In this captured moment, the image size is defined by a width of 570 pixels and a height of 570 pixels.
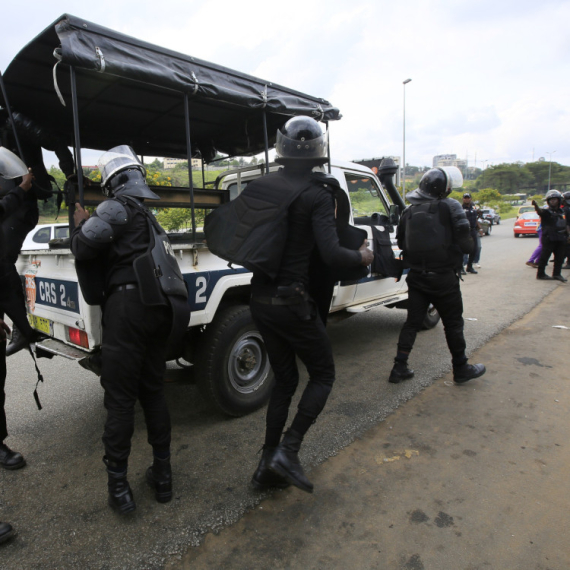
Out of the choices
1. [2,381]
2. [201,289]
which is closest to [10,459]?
[2,381]

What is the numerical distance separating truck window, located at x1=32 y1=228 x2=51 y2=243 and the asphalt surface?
4573 mm

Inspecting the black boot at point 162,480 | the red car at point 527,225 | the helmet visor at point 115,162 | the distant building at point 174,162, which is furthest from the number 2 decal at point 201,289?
the red car at point 527,225

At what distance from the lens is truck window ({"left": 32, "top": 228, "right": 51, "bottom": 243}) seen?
872cm

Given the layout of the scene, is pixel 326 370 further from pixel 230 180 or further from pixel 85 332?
pixel 230 180

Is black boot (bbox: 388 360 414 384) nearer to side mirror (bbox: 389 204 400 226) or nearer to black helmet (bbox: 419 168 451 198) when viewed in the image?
black helmet (bbox: 419 168 451 198)

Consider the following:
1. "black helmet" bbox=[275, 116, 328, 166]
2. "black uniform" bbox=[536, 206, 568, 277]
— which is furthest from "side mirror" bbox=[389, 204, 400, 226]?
"black uniform" bbox=[536, 206, 568, 277]

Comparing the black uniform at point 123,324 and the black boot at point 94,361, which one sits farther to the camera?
the black boot at point 94,361

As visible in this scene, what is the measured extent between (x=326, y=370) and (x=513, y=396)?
7.22ft

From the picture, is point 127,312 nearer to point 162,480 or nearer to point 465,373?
point 162,480

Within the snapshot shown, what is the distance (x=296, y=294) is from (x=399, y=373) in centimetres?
217

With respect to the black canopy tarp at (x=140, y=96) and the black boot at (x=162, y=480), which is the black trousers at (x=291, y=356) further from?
the black canopy tarp at (x=140, y=96)

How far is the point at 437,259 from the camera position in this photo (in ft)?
12.8

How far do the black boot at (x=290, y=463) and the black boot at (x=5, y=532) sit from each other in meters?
1.32

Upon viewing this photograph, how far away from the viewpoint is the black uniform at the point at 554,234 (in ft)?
29.4
